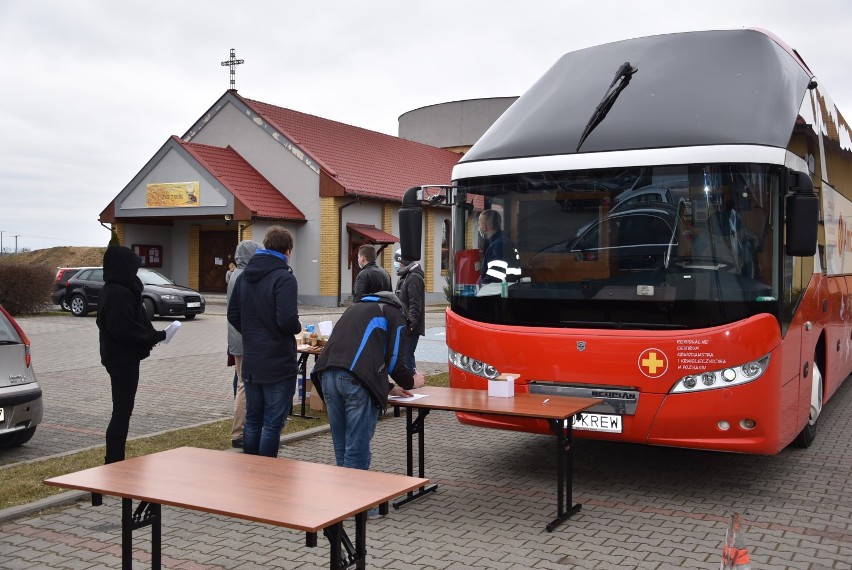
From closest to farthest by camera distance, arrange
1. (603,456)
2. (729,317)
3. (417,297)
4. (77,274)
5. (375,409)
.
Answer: (375,409) < (729,317) < (603,456) < (417,297) < (77,274)

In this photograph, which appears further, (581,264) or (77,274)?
(77,274)

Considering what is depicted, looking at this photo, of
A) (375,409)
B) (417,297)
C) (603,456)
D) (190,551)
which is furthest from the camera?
(417,297)

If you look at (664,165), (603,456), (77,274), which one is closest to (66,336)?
(77,274)

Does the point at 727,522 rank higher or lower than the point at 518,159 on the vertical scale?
lower

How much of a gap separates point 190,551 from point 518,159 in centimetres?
390

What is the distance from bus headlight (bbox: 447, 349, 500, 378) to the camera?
723 centimetres

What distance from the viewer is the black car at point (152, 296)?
2547 cm

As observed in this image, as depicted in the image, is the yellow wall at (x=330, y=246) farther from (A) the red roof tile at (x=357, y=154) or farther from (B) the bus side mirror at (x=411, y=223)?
(B) the bus side mirror at (x=411, y=223)

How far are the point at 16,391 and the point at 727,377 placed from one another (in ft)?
19.5

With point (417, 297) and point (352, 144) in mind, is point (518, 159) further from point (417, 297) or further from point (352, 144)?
point (352, 144)

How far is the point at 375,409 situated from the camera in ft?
19.8

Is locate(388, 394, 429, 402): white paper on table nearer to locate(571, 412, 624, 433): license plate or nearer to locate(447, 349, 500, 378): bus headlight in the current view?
locate(447, 349, 500, 378): bus headlight

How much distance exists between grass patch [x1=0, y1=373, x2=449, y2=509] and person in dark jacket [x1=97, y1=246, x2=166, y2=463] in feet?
2.15

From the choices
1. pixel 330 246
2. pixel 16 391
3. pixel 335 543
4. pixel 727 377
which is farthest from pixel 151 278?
pixel 335 543
